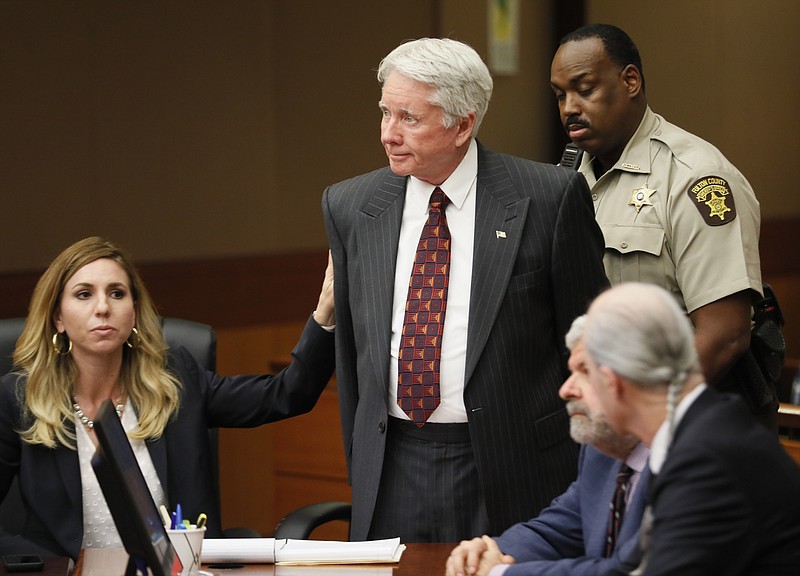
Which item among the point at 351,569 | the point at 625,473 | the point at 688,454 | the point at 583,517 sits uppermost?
the point at 688,454

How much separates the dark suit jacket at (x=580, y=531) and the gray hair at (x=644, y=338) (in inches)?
10.4

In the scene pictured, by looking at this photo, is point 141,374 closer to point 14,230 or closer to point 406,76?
point 406,76

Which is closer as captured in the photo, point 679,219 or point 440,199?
point 440,199

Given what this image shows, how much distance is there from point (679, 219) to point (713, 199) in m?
0.09

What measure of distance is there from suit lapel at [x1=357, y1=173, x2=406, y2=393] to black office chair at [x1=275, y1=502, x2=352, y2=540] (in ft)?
1.51

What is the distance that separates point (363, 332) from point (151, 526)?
825mm

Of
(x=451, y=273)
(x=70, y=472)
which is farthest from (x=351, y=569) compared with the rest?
(x=70, y=472)

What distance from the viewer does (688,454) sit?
6.14ft

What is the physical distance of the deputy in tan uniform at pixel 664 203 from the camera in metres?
2.93

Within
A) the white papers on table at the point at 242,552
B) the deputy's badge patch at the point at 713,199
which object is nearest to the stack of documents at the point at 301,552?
the white papers on table at the point at 242,552

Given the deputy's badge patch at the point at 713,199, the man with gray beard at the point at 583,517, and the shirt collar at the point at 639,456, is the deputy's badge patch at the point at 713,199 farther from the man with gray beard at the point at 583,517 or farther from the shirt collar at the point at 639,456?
the shirt collar at the point at 639,456

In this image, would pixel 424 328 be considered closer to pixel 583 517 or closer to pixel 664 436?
pixel 583 517

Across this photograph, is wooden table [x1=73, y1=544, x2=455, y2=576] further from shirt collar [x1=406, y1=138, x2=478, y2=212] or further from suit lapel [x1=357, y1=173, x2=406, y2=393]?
shirt collar [x1=406, y1=138, x2=478, y2=212]

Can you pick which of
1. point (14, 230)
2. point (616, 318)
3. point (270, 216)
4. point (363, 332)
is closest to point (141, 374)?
point (363, 332)
